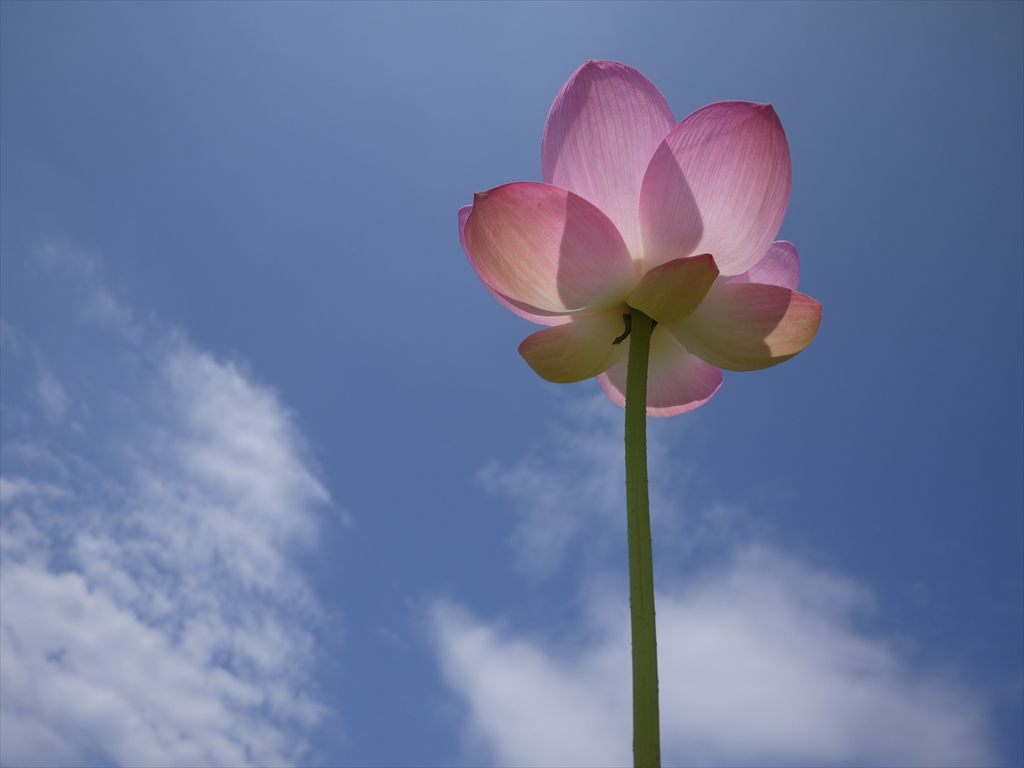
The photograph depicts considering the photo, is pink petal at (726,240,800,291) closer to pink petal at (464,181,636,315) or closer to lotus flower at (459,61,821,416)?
lotus flower at (459,61,821,416)

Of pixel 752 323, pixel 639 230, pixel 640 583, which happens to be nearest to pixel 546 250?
pixel 639 230

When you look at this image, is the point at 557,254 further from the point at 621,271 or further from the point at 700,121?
the point at 700,121

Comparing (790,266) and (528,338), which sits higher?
(790,266)

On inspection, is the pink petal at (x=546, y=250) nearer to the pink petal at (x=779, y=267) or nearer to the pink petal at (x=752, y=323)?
the pink petal at (x=752, y=323)

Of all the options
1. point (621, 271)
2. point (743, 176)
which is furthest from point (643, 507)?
point (743, 176)

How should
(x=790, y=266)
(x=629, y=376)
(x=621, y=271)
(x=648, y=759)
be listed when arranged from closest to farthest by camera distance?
(x=648, y=759)
(x=629, y=376)
(x=621, y=271)
(x=790, y=266)

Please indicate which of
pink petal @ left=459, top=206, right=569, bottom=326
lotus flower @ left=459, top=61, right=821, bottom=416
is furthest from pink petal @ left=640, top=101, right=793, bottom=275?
pink petal @ left=459, top=206, right=569, bottom=326

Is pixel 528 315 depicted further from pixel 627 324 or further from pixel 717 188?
pixel 717 188
